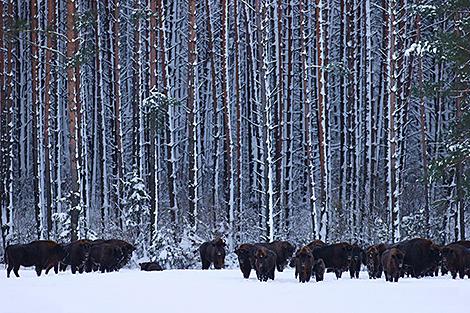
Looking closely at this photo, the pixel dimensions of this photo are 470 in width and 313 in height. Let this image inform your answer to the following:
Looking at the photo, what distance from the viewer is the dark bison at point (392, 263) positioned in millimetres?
15547

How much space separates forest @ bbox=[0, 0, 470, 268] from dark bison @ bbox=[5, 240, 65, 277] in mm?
5431

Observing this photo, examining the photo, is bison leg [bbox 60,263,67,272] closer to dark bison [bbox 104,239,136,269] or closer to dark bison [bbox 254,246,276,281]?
dark bison [bbox 104,239,136,269]

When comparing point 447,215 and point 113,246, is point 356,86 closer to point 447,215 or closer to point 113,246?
point 447,215

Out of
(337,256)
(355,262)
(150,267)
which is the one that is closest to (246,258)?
(337,256)

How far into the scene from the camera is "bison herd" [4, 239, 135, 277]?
18.4 meters

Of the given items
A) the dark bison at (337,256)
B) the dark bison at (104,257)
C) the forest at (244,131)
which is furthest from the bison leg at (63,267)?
the dark bison at (337,256)

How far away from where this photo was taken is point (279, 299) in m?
11.6

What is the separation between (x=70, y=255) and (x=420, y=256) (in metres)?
8.11

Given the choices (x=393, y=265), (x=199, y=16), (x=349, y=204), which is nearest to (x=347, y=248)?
(x=393, y=265)

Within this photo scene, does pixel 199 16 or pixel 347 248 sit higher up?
pixel 199 16

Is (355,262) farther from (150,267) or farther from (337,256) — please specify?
(150,267)

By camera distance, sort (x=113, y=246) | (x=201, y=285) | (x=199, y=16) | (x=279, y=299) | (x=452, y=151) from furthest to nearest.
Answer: (x=199, y=16), (x=452, y=151), (x=113, y=246), (x=201, y=285), (x=279, y=299)

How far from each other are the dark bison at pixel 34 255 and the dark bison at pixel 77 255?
440mm

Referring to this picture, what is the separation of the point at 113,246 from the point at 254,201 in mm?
17240
